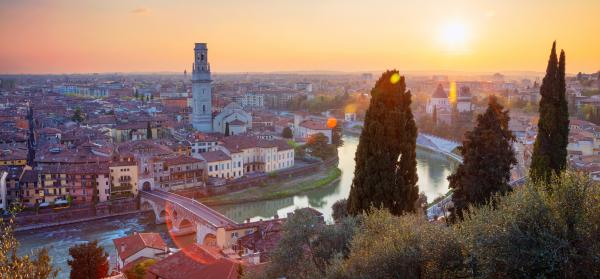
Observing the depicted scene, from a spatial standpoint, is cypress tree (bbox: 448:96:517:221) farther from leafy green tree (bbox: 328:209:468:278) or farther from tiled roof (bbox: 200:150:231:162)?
tiled roof (bbox: 200:150:231:162)

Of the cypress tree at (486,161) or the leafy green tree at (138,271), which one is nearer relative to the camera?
the cypress tree at (486,161)

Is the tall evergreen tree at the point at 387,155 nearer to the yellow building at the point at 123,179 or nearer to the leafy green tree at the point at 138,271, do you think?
the leafy green tree at the point at 138,271

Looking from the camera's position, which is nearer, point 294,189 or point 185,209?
point 185,209

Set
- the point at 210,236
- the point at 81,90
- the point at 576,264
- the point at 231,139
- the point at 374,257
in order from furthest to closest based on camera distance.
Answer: the point at 81,90 → the point at 231,139 → the point at 210,236 → the point at 374,257 → the point at 576,264

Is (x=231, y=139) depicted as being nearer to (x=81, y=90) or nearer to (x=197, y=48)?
(x=197, y=48)

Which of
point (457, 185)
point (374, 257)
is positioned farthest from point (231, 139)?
point (374, 257)

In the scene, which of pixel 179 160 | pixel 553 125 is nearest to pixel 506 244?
pixel 553 125

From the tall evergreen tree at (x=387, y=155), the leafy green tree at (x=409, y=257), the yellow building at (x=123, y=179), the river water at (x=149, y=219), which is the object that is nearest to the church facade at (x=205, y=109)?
the river water at (x=149, y=219)
